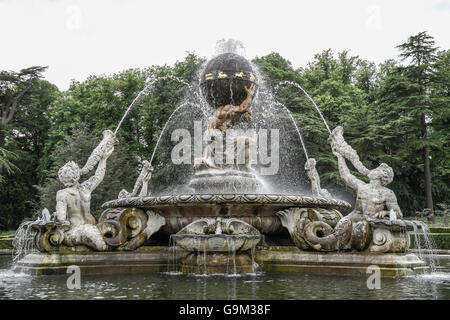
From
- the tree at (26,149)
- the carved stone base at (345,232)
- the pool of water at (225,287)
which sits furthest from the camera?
the tree at (26,149)

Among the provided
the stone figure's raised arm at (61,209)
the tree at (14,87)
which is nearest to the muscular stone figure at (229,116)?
the stone figure's raised arm at (61,209)

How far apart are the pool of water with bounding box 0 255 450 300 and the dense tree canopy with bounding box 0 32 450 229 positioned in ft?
67.6

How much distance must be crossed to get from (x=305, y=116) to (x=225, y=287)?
2613cm

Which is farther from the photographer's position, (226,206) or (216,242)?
(226,206)

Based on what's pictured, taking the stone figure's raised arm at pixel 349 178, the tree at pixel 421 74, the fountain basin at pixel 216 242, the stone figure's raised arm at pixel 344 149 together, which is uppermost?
the tree at pixel 421 74

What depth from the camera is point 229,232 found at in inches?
345

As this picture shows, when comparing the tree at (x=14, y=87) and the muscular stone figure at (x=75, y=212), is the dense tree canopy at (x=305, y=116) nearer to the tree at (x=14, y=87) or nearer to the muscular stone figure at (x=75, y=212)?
the tree at (x=14, y=87)

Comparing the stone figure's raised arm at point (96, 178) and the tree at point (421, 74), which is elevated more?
the tree at point (421, 74)

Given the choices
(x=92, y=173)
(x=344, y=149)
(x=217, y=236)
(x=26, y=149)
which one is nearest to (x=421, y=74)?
(x=92, y=173)

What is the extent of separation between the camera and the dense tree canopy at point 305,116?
31.7 metres

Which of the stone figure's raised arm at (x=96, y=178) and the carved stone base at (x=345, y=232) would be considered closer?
the carved stone base at (x=345, y=232)

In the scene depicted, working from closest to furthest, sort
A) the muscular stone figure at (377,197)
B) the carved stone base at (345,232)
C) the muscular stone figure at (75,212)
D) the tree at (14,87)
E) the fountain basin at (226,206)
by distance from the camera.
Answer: the carved stone base at (345,232) → the fountain basin at (226,206) → the muscular stone figure at (377,197) → the muscular stone figure at (75,212) → the tree at (14,87)

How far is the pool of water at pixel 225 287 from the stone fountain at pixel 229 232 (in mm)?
422

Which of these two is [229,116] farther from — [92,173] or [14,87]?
[14,87]
